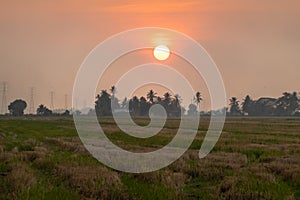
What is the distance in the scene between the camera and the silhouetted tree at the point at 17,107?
167 meters

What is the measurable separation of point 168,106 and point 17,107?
55.3 meters

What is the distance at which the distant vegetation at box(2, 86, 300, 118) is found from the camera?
155m

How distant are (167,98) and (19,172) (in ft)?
490

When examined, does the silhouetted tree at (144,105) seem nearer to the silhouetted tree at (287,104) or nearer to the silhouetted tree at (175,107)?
the silhouetted tree at (175,107)

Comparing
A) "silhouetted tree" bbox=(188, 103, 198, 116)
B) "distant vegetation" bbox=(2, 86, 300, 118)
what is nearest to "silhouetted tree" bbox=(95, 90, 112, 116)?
"distant vegetation" bbox=(2, 86, 300, 118)

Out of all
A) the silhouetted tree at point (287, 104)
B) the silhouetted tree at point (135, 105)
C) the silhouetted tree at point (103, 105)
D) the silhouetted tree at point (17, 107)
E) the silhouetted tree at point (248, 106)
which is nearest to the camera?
the silhouetted tree at point (103, 105)

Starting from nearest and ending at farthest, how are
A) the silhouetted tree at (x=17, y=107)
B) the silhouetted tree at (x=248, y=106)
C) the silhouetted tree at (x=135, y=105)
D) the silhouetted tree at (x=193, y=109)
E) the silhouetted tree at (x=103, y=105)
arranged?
the silhouetted tree at (x=103, y=105) < the silhouetted tree at (x=135, y=105) < the silhouetted tree at (x=17, y=107) < the silhouetted tree at (x=248, y=106) < the silhouetted tree at (x=193, y=109)

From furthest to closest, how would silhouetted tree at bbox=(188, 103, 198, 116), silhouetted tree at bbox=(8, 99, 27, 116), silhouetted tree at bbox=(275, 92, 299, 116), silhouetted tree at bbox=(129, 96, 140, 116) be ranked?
silhouetted tree at bbox=(188, 103, 198, 116) → silhouetted tree at bbox=(275, 92, 299, 116) → silhouetted tree at bbox=(8, 99, 27, 116) → silhouetted tree at bbox=(129, 96, 140, 116)

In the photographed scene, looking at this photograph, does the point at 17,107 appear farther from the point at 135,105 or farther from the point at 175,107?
the point at 175,107

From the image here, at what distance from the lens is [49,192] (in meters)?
11.7

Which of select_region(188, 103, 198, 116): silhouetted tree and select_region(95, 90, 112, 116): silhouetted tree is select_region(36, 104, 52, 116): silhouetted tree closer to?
select_region(95, 90, 112, 116): silhouetted tree

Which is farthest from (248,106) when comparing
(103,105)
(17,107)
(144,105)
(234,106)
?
(17,107)

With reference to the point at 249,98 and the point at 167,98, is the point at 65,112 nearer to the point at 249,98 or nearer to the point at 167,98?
the point at 167,98

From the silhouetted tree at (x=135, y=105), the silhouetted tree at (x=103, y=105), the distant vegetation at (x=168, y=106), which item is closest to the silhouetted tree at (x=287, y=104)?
the distant vegetation at (x=168, y=106)
